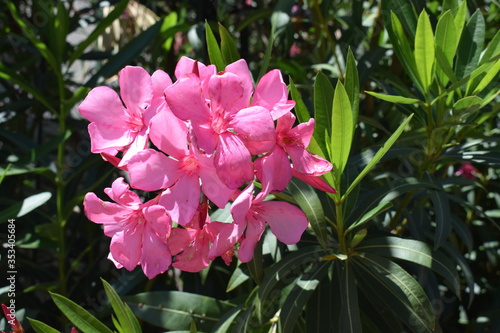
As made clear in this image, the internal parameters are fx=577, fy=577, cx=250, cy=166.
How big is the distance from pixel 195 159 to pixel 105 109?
18 centimetres

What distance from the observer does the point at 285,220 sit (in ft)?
2.71

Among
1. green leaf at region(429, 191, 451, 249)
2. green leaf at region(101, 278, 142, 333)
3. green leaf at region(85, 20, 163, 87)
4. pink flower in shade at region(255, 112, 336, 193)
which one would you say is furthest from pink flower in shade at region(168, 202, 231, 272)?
green leaf at region(85, 20, 163, 87)

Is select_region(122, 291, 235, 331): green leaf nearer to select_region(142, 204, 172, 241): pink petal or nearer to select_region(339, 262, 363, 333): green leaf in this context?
select_region(339, 262, 363, 333): green leaf

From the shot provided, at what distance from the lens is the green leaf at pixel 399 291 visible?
0.96m

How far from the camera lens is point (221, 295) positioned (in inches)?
64.8

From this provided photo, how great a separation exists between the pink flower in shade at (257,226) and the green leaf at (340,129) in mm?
133

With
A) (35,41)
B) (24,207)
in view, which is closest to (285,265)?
(24,207)

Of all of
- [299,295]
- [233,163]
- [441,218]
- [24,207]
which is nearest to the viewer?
[233,163]

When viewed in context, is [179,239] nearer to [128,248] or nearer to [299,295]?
[128,248]

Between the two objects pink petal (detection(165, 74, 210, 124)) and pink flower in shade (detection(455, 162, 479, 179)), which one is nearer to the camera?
pink petal (detection(165, 74, 210, 124))

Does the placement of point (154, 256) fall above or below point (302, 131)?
below

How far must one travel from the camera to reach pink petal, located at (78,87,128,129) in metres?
0.83

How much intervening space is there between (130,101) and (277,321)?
1.72 ft

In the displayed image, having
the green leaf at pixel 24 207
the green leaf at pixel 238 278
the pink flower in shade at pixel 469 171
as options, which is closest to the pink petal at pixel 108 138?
the green leaf at pixel 238 278
